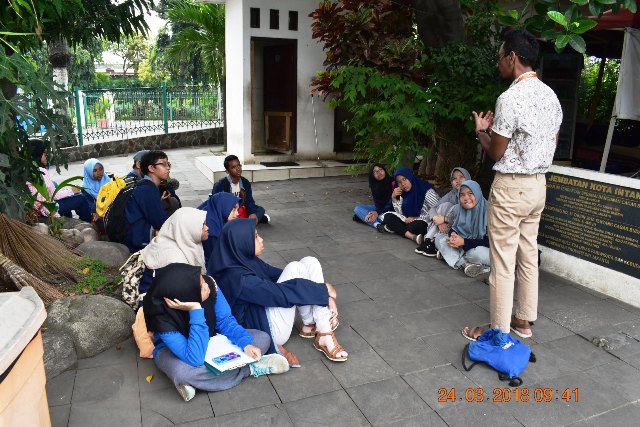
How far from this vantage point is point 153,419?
311cm

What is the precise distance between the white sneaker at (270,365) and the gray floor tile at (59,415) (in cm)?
110

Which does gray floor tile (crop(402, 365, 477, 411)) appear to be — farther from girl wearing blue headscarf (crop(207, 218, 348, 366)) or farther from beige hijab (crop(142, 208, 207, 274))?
beige hijab (crop(142, 208, 207, 274))

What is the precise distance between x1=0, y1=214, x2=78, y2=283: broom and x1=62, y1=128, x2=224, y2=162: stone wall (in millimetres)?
8984

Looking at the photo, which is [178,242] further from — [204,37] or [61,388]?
[204,37]

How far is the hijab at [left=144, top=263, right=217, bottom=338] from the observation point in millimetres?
3170

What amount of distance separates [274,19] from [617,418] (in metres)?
9.46

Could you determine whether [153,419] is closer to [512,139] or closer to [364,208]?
[512,139]

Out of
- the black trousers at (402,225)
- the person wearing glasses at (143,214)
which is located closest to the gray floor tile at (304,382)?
→ the person wearing glasses at (143,214)

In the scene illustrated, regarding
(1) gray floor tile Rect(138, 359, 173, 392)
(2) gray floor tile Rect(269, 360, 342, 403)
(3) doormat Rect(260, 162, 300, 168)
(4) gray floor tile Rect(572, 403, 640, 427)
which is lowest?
(1) gray floor tile Rect(138, 359, 173, 392)

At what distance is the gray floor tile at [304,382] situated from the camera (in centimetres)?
336

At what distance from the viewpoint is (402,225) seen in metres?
6.64

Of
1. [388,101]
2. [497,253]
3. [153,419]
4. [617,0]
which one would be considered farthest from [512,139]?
[388,101]

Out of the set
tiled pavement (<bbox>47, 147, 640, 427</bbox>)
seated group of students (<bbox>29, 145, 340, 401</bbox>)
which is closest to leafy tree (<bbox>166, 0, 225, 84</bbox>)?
tiled pavement (<bbox>47, 147, 640, 427</bbox>)

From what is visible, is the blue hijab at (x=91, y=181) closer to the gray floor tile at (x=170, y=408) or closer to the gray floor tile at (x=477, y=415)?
the gray floor tile at (x=170, y=408)
